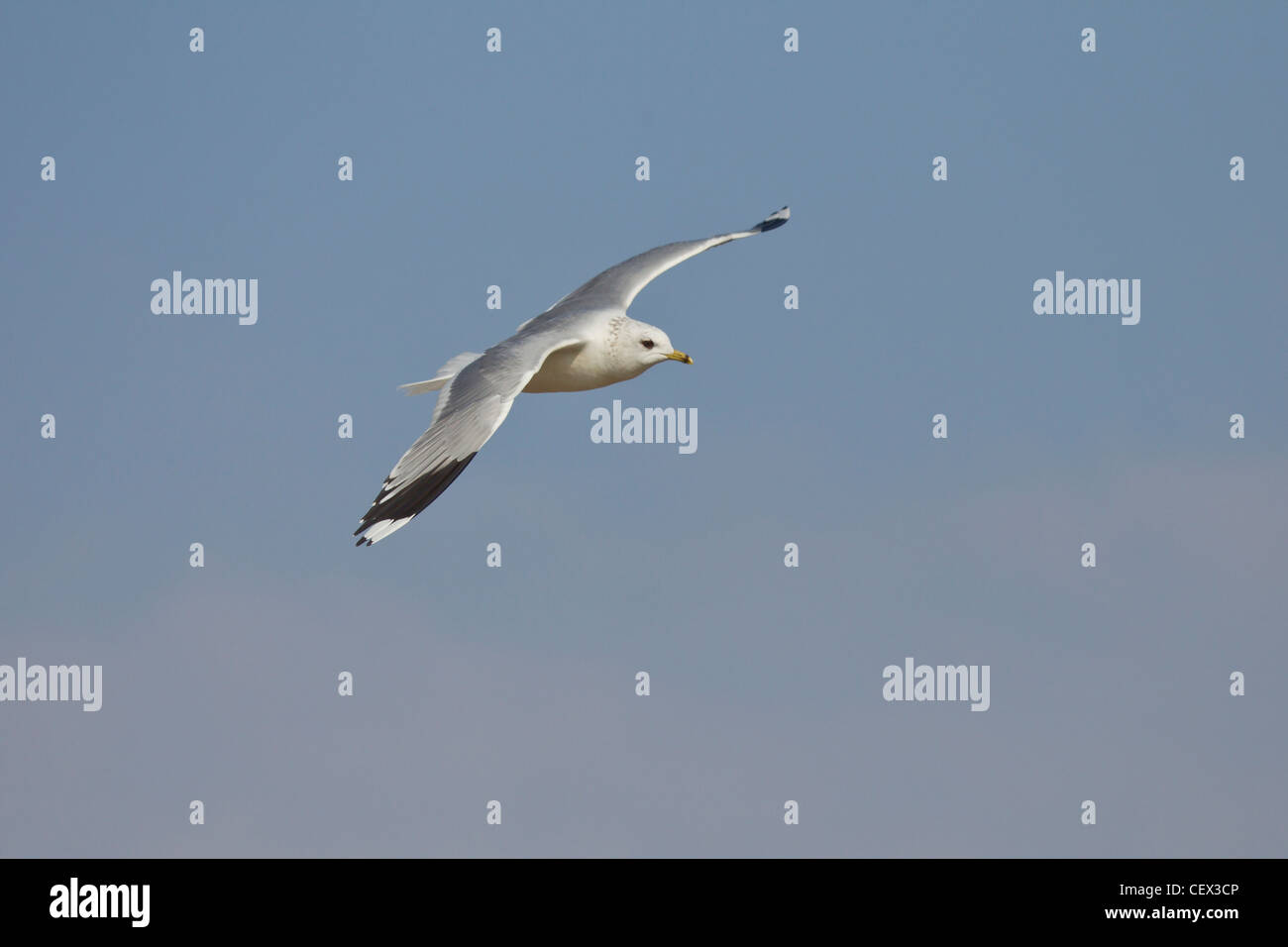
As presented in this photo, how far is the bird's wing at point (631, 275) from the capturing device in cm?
1066

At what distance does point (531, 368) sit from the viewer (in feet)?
27.9

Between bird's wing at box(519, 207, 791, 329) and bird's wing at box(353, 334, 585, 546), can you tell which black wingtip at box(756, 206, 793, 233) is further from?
bird's wing at box(353, 334, 585, 546)

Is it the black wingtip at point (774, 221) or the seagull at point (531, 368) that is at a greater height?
the black wingtip at point (774, 221)

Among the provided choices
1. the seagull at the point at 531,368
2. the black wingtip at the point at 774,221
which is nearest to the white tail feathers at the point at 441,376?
the seagull at the point at 531,368

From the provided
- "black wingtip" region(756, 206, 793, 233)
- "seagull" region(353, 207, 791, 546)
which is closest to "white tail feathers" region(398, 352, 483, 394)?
"seagull" region(353, 207, 791, 546)

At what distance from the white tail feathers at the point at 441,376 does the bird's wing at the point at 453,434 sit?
0.78 meters

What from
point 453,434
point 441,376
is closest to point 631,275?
point 441,376

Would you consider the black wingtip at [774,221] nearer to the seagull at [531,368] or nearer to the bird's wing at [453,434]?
the seagull at [531,368]

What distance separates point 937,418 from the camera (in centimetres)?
1362

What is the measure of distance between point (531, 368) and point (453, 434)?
0.68 meters

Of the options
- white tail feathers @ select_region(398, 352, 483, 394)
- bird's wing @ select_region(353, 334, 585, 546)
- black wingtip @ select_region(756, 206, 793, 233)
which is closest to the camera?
bird's wing @ select_region(353, 334, 585, 546)

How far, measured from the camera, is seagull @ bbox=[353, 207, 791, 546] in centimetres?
781

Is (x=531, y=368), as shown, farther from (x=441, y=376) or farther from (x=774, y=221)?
(x=774, y=221)
